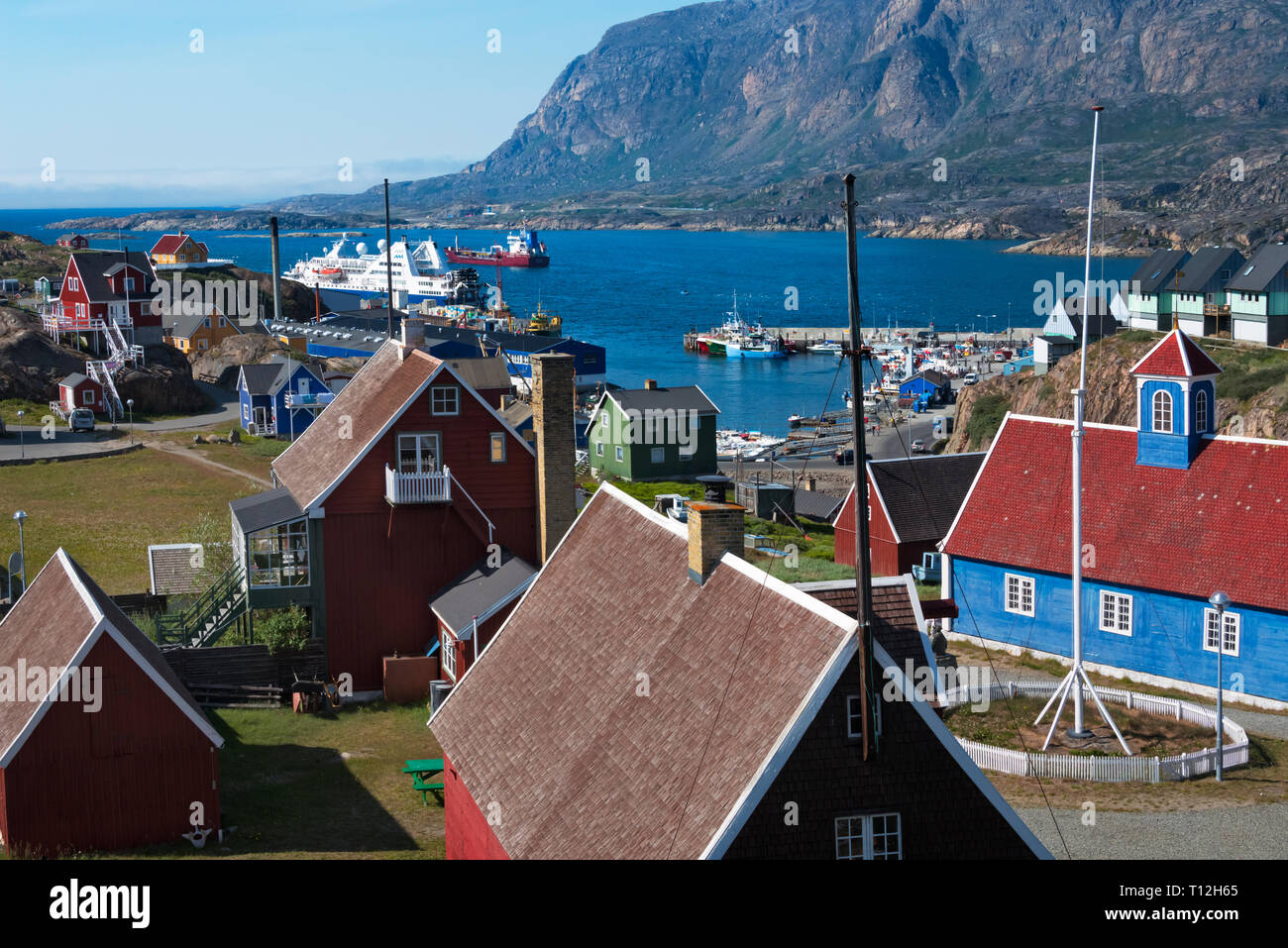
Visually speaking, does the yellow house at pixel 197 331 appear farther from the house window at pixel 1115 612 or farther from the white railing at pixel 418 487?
the house window at pixel 1115 612

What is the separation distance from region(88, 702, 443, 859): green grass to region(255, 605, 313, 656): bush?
1527 mm

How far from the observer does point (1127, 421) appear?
235 ft

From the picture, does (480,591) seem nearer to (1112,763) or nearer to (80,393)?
(1112,763)

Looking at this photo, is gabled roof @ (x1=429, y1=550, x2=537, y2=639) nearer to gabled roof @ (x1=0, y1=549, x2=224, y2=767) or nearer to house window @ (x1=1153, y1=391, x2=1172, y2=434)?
gabled roof @ (x1=0, y1=549, x2=224, y2=767)

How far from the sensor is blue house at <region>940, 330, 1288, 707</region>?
30969mm

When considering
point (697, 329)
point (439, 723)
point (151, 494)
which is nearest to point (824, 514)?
point (151, 494)

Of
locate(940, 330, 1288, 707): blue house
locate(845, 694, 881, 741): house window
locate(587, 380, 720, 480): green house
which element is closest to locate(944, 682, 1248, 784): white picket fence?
locate(940, 330, 1288, 707): blue house

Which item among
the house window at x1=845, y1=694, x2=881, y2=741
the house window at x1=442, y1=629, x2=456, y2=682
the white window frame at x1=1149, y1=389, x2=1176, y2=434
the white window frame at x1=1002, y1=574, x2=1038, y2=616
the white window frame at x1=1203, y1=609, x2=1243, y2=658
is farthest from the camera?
the white window frame at x1=1002, y1=574, x2=1038, y2=616

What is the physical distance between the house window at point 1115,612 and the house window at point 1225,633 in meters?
1.89

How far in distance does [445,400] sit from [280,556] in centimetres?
540

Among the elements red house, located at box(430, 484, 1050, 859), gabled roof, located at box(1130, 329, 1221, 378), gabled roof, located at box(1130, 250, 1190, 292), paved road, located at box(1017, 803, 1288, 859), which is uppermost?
gabled roof, located at box(1130, 250, 1190, 292)

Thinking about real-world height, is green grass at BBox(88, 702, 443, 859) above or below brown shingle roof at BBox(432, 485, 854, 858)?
below
